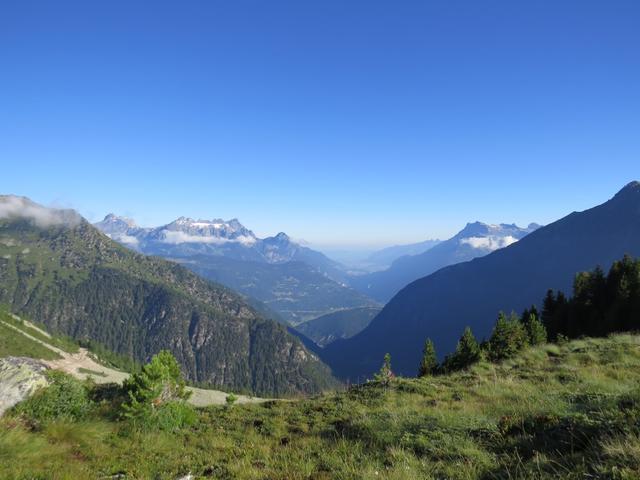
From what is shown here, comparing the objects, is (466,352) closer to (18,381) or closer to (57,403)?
(57,403)

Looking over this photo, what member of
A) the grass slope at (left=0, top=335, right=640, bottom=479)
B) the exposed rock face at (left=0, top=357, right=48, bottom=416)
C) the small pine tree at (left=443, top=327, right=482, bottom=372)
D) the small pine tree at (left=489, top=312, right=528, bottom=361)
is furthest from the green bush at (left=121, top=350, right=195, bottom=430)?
the small pine tree at (left=443, top=327, right=482, bottom=372)

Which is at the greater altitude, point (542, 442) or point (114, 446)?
point (542, 442)

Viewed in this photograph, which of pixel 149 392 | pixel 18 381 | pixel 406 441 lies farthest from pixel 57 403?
pixel 406 441

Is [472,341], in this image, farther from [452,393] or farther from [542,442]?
[542,442]

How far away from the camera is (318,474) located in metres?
8.42

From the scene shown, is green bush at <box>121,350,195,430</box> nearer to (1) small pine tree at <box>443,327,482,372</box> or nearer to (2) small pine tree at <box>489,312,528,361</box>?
(2) small pine tree at <box>489,312,528,361</box>

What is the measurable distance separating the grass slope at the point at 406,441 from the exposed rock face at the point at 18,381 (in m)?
2.89

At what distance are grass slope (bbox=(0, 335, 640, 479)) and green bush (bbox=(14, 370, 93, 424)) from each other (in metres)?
1.12

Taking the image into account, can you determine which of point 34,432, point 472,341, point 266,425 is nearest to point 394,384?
point 266,425

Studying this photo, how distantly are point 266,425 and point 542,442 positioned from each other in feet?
37.3

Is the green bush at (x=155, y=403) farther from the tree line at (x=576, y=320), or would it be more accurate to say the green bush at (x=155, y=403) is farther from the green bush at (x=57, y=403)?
the tree line at (x=576, y=320)

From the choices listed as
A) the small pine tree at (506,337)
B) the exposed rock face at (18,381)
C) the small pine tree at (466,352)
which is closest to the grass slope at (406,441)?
the exposed rock face at (18,381)

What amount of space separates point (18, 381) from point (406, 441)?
14.9 metres

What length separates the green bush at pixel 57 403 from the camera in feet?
46.1
